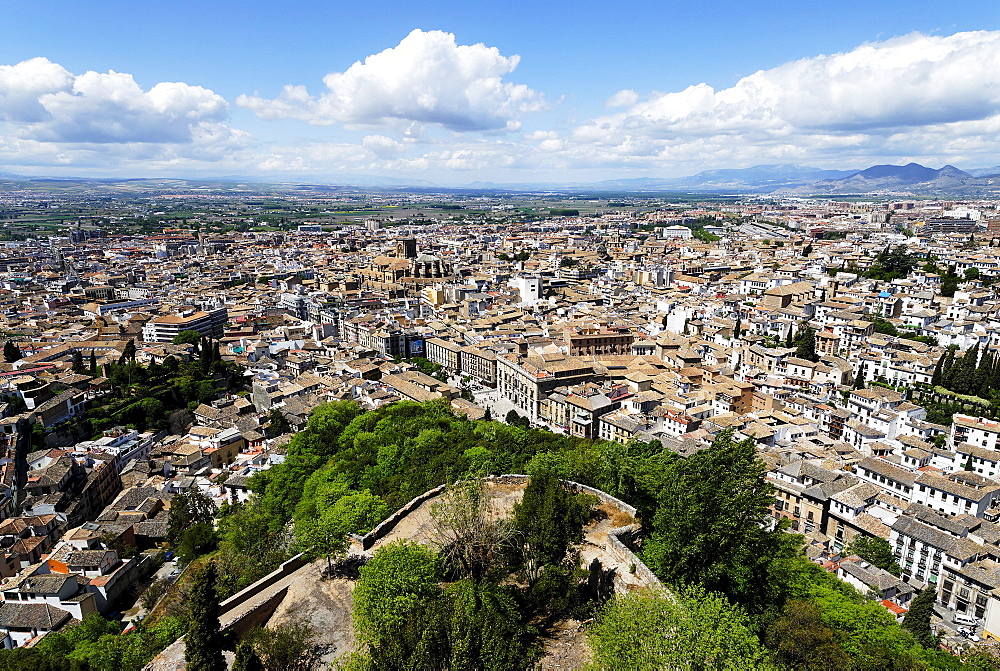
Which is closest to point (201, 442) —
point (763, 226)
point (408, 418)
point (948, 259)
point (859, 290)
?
point (408, 418)

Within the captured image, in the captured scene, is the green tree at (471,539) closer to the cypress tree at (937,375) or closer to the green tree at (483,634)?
the green tree at (483,634)

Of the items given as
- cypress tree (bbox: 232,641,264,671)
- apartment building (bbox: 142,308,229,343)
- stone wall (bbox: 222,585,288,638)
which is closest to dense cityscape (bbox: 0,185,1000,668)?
apartment building (bbox: 142,308,229,343)

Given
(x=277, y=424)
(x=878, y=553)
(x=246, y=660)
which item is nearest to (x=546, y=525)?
(x=246, y=660)

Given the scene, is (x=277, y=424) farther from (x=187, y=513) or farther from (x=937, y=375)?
(x=937, y=375)

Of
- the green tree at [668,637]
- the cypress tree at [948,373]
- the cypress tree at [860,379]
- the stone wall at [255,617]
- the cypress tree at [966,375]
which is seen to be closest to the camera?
the green tree at [668,637]

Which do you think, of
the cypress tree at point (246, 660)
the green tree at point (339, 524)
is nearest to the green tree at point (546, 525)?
the green tree at point (339, 524)
